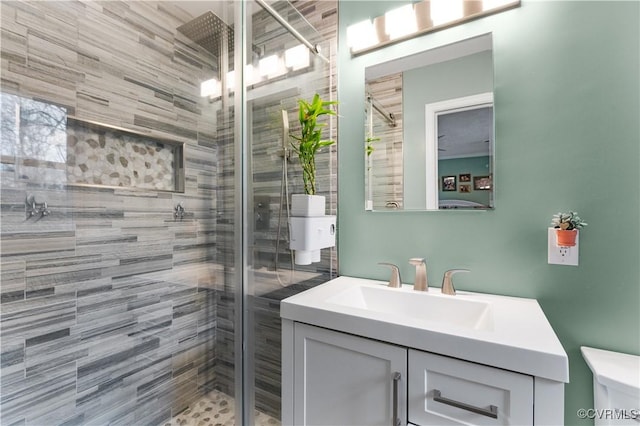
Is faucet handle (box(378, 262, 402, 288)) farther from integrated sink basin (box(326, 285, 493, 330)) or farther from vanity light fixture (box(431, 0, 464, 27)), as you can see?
vanity light fixture (box(431, 0, 464, 27))

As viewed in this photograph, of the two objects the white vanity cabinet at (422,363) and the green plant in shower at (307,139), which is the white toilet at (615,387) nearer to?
the white vanity cabinet at (422,363)

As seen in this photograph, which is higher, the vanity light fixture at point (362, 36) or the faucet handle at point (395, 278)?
the vanity light fixture at point (362, 36)

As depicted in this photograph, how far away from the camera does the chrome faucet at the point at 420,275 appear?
1226 millimetres

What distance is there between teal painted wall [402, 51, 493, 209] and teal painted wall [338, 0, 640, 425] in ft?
0.24

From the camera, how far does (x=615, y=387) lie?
840 mm

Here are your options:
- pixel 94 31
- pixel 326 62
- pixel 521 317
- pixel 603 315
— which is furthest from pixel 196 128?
pixel 603 315

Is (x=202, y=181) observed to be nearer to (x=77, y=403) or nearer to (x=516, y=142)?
(x=77, y=403)

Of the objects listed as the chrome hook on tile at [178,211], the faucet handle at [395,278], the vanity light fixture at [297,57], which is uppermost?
the vanity light fixture at [297,57]

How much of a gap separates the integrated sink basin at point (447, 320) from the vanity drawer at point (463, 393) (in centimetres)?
3

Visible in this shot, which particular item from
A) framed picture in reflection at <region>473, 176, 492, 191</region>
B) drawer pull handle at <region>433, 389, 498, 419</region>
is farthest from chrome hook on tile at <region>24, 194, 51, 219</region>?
framed picture in reflection at <region>473, 176, 492, 191</region>

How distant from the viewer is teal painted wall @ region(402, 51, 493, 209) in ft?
4.05

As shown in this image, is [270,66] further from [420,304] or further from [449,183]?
[420,304]

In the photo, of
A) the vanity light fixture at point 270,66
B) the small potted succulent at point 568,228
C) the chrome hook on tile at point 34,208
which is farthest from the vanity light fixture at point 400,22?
the chrome hook on tile at point 34,208

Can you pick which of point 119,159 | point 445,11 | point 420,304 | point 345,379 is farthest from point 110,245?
point 445,11
